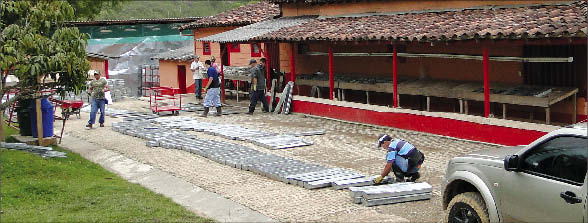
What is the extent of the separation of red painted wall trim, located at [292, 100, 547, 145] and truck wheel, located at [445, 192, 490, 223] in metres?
6.64

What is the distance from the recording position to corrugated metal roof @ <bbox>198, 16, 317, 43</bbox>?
24641 millimetres

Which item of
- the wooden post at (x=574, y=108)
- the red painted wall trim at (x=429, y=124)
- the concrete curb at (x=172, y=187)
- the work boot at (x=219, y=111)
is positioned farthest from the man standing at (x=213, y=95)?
the wooden post at (x=574, y=108)

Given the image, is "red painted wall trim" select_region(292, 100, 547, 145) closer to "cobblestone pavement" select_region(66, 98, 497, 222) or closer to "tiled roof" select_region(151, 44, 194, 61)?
"cobblestone pavement" select_region(66, 98, 497, 222)

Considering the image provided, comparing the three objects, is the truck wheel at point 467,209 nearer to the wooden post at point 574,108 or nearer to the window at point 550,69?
the wooden post at point 574,108

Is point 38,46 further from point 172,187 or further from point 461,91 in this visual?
point 461,91

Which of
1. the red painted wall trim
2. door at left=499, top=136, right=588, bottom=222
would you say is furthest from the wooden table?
door at left=499, top=136, right=588, bottom=222

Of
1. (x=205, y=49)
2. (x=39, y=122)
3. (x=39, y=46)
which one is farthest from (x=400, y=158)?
(x=205, y=49)

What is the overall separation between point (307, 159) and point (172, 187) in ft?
11.2

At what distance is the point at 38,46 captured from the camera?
14.4m

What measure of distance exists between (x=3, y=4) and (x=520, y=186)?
10.8 m

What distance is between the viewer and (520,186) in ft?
26.1

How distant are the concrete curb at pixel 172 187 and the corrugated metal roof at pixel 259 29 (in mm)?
8080

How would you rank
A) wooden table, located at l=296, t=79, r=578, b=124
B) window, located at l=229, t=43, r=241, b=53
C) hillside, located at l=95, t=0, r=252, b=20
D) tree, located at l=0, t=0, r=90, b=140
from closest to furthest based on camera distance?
1. tree, located at l=0, t=0, r=90, b=140
2. wooden table, located at l=296, t=79, r=578, b=124
3. window, located at l=229, t=43, r=241, b=53
4. hillside, located at l=95, t=0, r=252, b=20

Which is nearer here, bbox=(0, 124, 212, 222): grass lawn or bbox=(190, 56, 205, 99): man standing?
bbox=(0, 124, 212, 222): grass lawn
